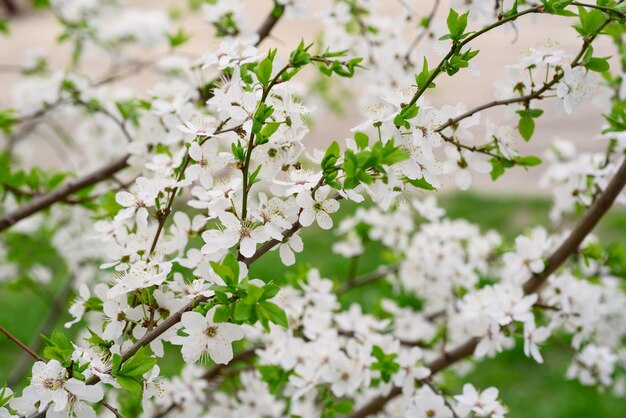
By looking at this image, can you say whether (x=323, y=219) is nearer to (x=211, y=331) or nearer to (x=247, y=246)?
(x=247, y=246)

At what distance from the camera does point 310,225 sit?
4.77ft

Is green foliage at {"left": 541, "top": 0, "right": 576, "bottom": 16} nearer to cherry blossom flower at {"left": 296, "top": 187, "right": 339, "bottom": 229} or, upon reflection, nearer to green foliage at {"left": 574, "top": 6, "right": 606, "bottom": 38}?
green foliage at {"left": 574, "top": 6, "right": 606, "bottom": 38}

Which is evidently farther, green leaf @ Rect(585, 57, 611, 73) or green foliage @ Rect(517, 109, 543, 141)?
green foliage @ Rect(517, 109, 543, 141)

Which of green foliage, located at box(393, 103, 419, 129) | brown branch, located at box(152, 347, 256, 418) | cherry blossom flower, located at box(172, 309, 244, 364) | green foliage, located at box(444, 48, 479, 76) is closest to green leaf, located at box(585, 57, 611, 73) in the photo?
green foliage, located at box(444, 48, 479, 76)

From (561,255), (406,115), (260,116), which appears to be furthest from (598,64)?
(260,116)

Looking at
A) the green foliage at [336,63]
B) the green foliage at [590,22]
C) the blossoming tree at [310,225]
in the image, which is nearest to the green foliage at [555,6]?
the blossoming tree at [310,225]

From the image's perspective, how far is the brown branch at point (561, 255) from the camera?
167cm

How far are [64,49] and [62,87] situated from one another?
10.9 m

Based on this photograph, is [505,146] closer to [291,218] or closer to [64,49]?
[291,218]

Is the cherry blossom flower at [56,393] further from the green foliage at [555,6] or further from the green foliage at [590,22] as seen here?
the green foliage at [590,22]

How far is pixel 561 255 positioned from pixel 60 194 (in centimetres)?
135

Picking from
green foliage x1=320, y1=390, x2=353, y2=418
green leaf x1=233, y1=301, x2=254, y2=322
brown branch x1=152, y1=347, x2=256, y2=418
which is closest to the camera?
green leaf x1=233, y1=301, x2=254, y2=322

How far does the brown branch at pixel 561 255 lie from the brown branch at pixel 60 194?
3.23ft

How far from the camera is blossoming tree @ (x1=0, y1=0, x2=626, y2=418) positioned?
1.19 m
